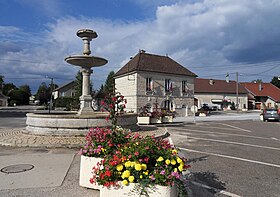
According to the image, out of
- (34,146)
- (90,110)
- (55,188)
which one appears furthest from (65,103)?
(55,188)

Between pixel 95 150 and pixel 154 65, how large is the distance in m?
27.0

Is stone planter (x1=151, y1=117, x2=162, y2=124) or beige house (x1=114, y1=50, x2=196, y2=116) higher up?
beige house (x1=114, y1=50, x2=196, y2=116)

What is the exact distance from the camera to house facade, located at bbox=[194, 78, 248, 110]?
48188mm

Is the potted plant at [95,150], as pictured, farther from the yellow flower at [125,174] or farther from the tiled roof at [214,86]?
the tiled roof at [214,86]

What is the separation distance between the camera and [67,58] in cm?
1117

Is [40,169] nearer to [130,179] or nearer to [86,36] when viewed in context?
[130,179]

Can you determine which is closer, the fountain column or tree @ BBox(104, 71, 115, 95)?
tree @ BBox(104, 71, 115, 95)

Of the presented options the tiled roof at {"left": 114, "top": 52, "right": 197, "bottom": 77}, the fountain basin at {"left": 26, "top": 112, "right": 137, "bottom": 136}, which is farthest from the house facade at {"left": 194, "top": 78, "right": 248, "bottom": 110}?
the fountain basin at {"left": 26, "top": 112, "right": 137, "bottom": 136}

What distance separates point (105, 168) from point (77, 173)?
2.02 metres

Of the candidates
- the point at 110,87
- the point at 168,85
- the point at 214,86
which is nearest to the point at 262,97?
the point at 214,86

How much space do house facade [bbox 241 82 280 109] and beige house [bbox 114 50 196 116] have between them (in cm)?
3331

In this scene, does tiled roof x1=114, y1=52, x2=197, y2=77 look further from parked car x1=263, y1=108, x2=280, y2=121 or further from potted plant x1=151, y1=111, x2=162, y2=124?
parked car x1=263, y1=108, x2=280, y2=121

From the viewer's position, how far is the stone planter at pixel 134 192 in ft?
9.66

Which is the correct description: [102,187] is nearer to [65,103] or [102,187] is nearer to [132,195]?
[132,195]
